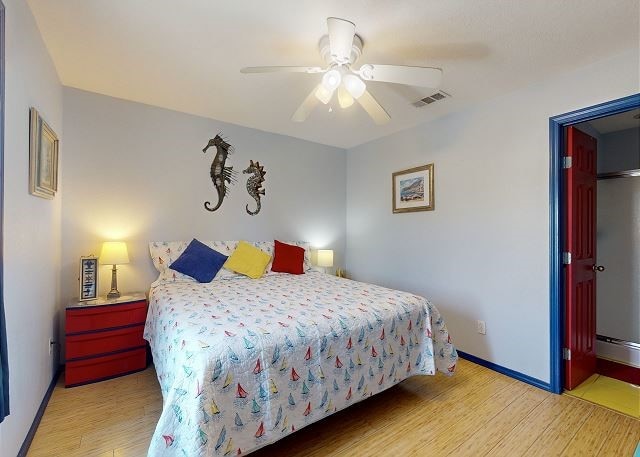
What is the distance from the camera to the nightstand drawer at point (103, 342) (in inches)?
93.8

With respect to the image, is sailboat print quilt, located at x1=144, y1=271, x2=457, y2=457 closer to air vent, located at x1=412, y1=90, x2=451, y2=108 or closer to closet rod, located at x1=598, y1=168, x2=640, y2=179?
air vent, located at x1=412, y1=90, x2=451, y2=108

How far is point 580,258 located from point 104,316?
3978 millimetres

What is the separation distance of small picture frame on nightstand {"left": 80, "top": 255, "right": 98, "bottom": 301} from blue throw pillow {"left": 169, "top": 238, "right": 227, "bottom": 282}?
601 millimetres

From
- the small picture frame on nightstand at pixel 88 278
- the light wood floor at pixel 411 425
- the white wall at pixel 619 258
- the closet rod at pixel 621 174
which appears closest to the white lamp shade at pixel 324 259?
the light wood floor at pixel 411 425

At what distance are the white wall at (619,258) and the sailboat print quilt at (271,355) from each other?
7.15ft

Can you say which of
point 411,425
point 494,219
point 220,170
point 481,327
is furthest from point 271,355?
point 220,170

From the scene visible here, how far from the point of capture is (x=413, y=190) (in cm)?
347

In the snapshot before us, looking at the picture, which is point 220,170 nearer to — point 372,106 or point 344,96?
point 344,96

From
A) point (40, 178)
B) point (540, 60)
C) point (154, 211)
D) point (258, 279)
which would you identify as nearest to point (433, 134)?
point (540, 60)

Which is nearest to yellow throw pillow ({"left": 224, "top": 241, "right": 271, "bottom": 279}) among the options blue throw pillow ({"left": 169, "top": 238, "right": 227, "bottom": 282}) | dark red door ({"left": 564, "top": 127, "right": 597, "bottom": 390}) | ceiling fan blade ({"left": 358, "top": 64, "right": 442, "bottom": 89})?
blue throw pillow ({"left": 169, "top": 238, "right": 227, "bottom": 282})

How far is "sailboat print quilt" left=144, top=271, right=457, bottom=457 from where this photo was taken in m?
1.33

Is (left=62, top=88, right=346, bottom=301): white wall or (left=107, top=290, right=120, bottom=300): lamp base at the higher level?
(left=62, top=88, right=346, bottom=301): white wall

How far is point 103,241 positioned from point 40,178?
42.4 inches

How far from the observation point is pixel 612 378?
259 centimetres
